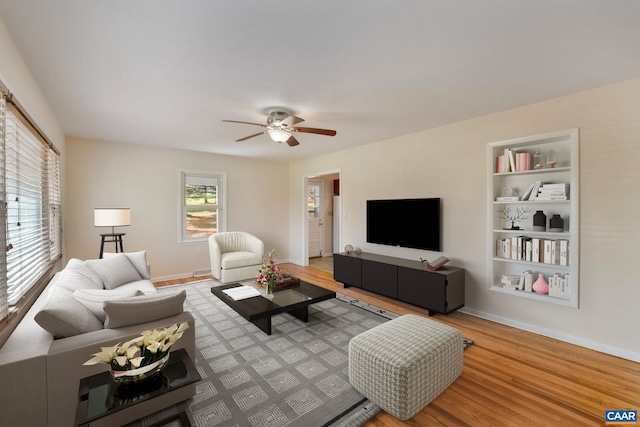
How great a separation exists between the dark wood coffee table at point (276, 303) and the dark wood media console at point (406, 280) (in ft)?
3.48

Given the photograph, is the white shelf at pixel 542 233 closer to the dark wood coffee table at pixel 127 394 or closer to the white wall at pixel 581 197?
the white wall at pixel 581 197

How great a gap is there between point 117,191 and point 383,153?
454cm

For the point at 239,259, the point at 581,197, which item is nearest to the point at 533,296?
the point at 581,197

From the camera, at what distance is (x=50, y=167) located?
3.18 metres

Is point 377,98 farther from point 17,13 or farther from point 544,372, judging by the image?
point 544,372

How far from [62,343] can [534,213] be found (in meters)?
4.29

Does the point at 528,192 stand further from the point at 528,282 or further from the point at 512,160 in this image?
the point at 528,282

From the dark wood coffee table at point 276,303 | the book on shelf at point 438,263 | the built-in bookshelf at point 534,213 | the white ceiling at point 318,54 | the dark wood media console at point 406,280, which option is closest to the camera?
the white ceiling at point 318,54

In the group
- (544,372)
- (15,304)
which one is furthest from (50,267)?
(544,372)

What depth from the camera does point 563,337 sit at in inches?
113

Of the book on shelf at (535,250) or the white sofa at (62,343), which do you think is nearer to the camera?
the white sofa at (62,343)

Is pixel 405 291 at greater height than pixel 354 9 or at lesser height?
lesser

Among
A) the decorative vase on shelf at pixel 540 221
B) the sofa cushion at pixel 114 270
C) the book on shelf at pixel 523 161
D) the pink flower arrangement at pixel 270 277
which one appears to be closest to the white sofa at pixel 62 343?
the sofa cushion at pixel 114 270

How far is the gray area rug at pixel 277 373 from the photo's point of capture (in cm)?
181
